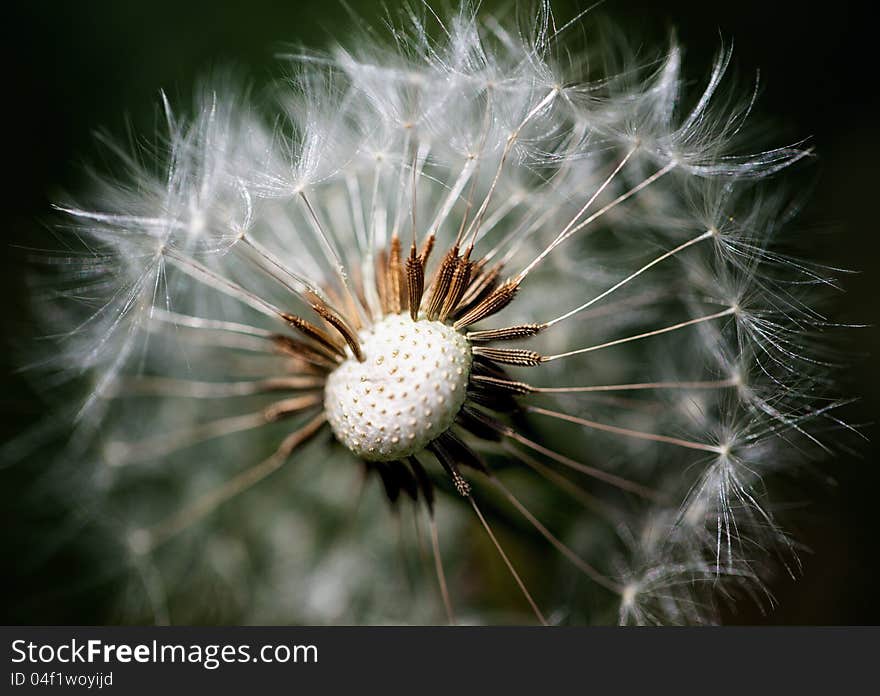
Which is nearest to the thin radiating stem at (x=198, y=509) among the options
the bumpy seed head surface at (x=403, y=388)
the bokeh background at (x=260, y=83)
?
the bokeh background at (x=260, y=83)

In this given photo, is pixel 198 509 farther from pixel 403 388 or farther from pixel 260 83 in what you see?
pixel 260 83

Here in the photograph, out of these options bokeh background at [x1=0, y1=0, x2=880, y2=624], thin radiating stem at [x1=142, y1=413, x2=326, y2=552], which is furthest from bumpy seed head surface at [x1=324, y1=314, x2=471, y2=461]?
bokeh background at [x1=0, y1=0, x2=880, y2=624]

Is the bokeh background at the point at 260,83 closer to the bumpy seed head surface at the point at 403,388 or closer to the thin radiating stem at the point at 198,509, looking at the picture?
the thin radiating stem at the point at 198,509

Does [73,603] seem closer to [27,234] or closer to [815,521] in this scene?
[27,234]

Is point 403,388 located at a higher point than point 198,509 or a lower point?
lower

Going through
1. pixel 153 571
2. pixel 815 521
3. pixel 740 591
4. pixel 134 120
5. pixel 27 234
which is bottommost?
pixel 740 591

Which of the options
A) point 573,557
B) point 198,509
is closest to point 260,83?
point 198,509

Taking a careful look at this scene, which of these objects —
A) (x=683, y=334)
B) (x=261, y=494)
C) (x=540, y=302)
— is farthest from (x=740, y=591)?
(x=261, y=494)
